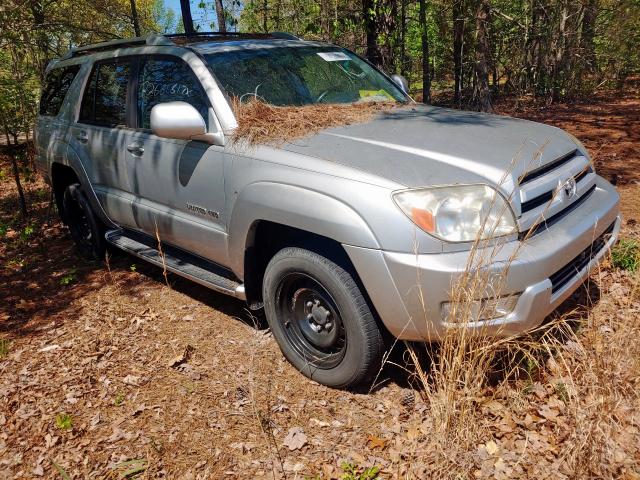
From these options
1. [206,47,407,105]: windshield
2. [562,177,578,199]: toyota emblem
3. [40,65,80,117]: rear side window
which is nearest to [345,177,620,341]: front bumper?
[562,177,578,199]: toyota emblem

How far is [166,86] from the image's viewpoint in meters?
3.75

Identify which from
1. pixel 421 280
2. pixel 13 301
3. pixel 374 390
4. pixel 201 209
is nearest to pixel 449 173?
pixel 421 280

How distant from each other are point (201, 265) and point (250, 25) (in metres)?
Result: 10.8

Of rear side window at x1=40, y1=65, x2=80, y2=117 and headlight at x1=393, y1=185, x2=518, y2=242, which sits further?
rear side window at x1=40, y1=65, x2=80, y2=117

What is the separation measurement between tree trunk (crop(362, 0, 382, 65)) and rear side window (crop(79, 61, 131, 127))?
15.3ft

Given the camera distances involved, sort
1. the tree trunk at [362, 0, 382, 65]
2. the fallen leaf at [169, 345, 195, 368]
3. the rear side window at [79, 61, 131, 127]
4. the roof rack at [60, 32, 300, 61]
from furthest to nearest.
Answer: the tree trunk at [362, 0, 382, 65] < the rear side window at [79, 61, 131, 127] < the roof rack at [60, 32, 300, 61] < the fallen leaf at [169, 345, 195, 368]

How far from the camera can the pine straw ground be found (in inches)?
92.8

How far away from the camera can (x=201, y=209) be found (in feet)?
11.1

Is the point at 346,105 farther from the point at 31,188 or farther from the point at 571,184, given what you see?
the point at 31,188

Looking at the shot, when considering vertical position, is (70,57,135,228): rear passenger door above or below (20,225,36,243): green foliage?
above

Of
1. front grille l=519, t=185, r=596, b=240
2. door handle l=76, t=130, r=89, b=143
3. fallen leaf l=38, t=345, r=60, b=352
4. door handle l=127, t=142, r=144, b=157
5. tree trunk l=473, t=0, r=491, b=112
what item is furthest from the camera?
tree trunk l=473, t=0, r=491, b=112

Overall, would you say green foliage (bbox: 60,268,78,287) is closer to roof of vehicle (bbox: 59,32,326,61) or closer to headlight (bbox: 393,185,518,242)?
roof of vehicle (bbox: 59,32,326,61)

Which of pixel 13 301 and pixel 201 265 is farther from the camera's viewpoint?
pixel 13 301

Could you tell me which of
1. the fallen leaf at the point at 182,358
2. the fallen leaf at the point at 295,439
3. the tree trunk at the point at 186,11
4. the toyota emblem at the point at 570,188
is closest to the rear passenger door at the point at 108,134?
the fallen leaf at the point at 182,358
